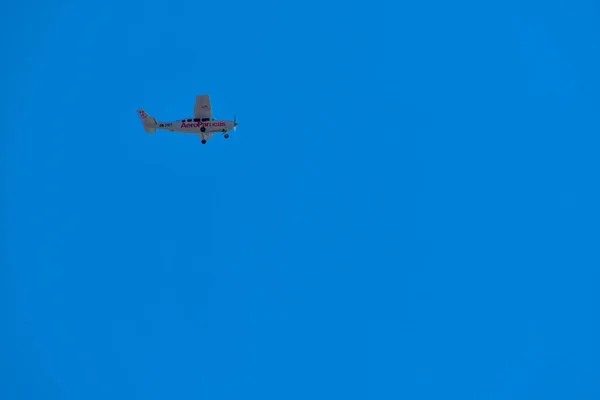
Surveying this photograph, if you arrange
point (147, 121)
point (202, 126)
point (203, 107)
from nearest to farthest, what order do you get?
1. point (203, 107)
2. point (202, 126)
3. point (147, 121)

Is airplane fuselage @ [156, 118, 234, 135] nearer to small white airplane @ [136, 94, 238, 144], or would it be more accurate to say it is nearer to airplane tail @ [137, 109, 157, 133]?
small white airplane @ [136, 94, 238, 144]

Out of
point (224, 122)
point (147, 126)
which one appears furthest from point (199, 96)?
point (147, 126)

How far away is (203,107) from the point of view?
59906 mm

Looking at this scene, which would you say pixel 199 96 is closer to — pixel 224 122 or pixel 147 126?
pixel 224 122

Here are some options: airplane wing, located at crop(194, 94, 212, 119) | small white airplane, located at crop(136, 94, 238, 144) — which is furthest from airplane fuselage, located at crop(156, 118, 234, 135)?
airplane wing, located at crop(194, 94, 212, 119)

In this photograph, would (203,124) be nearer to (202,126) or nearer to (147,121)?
(202,126)

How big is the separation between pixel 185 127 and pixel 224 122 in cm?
386

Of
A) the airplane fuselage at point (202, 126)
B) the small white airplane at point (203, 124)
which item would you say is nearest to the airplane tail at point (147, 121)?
the small white airplane at point (203, 124)

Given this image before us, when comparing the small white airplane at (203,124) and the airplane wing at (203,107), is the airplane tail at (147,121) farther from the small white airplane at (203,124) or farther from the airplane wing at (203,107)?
the airplane wing at (203,107)

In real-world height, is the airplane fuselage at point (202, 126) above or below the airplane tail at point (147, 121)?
below

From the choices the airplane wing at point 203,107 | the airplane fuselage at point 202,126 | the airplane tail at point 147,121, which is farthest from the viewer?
the airplane tail at point 147,121

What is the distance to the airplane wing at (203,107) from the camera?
59422 mm

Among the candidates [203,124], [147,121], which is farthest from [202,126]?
[147,121]

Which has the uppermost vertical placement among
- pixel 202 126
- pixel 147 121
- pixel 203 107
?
pixel 147 121
